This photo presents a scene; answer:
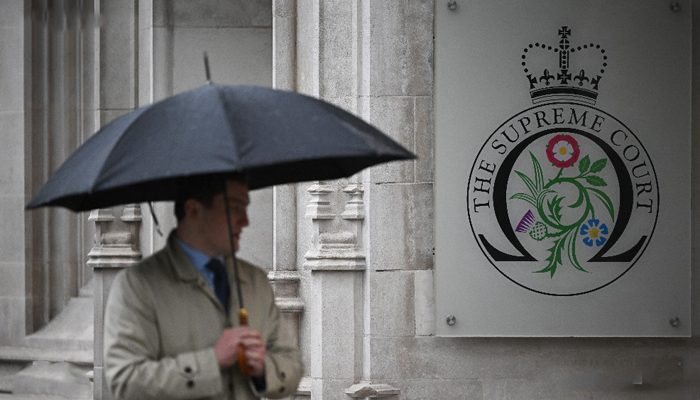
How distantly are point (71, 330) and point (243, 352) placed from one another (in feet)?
25.6

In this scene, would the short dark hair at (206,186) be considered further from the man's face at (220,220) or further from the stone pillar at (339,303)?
the stone pillar at (339,303)

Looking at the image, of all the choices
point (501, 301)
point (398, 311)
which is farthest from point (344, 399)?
point (501, 301)

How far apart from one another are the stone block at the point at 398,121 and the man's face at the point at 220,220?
390 centimetres

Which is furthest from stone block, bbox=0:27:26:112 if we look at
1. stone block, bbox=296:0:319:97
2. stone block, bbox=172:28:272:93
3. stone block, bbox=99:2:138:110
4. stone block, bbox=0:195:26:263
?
stone block, bbox=296:0:319:97

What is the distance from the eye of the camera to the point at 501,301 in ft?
23.6

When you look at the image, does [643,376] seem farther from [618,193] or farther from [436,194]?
[436,194]

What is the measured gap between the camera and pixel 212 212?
135 inches

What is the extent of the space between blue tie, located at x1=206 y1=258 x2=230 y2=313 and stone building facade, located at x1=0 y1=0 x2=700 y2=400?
389cm

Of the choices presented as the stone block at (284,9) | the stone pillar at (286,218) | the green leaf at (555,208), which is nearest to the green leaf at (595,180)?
the green leaf at (555,208)

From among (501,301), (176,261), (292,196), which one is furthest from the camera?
(292,196)

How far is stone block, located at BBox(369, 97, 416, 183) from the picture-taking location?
288 inches

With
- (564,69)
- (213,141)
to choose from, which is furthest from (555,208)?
(213,141)

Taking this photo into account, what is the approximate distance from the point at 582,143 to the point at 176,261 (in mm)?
4326

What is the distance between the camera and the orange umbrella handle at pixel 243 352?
3271 millimetres
